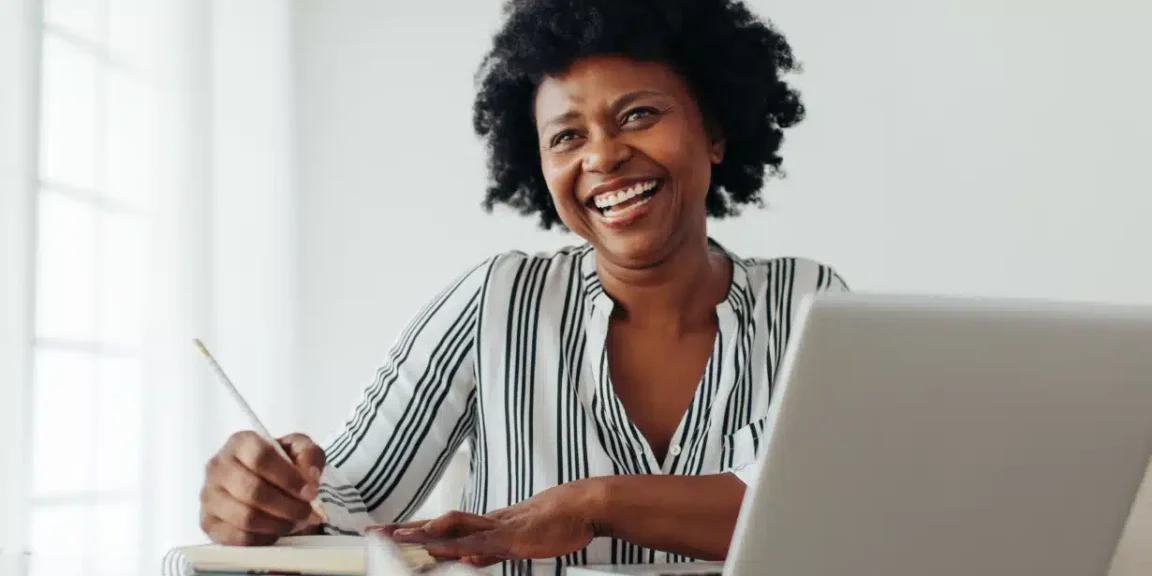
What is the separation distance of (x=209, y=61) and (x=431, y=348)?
6.66 feet

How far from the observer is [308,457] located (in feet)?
3.50

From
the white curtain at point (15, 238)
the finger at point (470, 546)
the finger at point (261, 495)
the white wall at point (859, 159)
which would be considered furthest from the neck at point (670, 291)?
the white wall at point (859, 159)

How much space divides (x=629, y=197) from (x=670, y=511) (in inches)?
17.3

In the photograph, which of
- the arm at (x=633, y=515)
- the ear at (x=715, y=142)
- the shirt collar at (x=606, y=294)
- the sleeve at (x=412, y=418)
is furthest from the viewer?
the ear at (x=715, y=142)

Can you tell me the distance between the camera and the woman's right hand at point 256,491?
104 centimetres

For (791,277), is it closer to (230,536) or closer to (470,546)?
(470,546)

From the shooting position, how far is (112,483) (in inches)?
107

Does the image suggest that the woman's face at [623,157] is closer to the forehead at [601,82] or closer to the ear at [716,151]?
the forehead at [601,82]

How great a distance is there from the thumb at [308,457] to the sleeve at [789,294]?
0.57 metres

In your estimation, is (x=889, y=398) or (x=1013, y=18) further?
(x=1013, y=18)

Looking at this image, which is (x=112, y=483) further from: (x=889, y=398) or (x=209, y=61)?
(x=889, y=398)


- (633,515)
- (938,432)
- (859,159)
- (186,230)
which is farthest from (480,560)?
(859,159)

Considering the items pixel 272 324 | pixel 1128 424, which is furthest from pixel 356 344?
pixel 1128 424

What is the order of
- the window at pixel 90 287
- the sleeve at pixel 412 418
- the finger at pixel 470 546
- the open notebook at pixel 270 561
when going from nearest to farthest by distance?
1. the open notebook at pixel 270 561
2. the finger at pixel 470 546
3. the sleeve at pixel 412 418
4. the window at pixel 90 287
